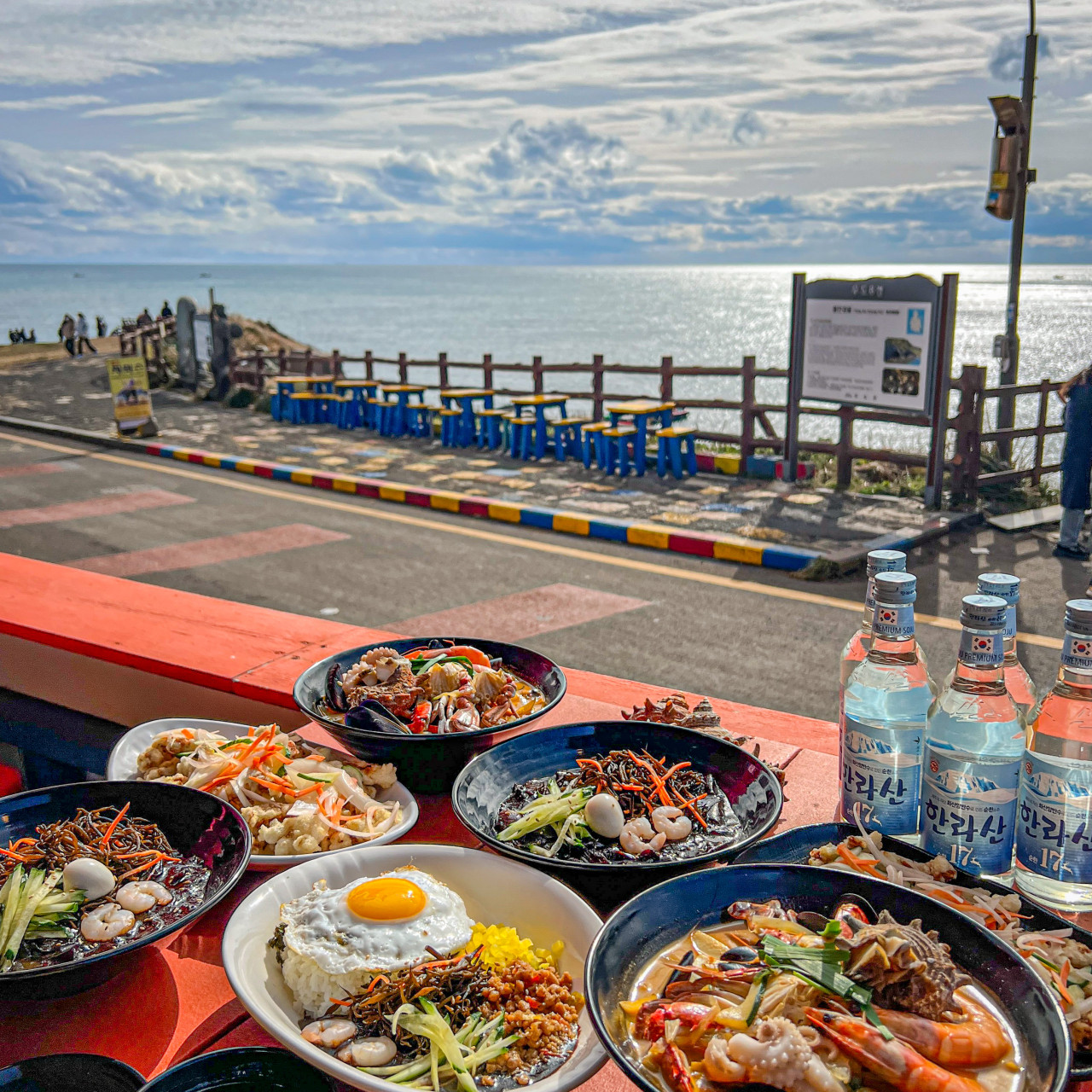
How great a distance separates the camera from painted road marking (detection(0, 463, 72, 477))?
51.8 ft

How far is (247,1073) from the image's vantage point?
1605 millimetres

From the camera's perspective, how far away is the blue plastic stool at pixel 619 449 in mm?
14812

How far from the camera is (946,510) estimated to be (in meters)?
11.9

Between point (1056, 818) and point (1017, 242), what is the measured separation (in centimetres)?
1320

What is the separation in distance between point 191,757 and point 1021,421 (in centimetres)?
5793

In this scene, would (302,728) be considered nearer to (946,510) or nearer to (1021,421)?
(946,510)

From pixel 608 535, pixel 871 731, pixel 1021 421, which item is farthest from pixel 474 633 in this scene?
pixel 1021 421

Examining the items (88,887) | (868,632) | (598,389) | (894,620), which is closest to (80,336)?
(598,389)

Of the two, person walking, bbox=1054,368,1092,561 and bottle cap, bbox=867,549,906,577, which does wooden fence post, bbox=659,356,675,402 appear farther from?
bottle cap, bbox=867,549,906,577

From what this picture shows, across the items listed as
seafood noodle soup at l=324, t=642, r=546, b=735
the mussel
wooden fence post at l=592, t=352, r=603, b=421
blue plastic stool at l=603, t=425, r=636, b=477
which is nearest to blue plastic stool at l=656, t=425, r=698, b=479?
blue plastic stool at l=603, t=425, r=636, b=477

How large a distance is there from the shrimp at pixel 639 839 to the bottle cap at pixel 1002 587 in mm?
790

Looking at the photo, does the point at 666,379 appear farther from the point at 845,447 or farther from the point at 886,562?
the point at 886,562

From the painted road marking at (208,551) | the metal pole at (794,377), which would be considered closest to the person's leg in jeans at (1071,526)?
the metal pole at (794,377)

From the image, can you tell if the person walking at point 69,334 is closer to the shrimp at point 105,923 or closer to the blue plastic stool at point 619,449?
the blue plastic stool at point 619,449
